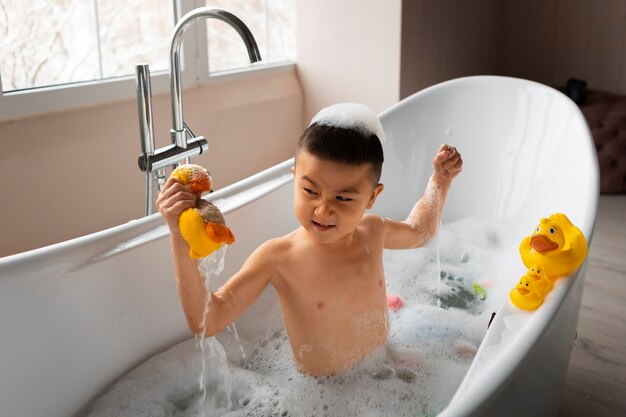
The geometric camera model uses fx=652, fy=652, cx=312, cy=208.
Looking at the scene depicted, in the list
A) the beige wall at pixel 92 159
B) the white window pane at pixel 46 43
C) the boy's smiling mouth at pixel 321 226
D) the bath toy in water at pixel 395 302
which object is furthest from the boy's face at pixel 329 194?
the white window pane at pixel 46 43

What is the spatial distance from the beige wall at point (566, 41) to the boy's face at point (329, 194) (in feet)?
10.3

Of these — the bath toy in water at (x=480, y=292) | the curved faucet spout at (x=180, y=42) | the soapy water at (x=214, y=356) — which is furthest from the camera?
the bath toy in water at (x=480, y=292)

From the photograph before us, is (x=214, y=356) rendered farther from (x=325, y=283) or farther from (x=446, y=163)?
(x=446, y=163)

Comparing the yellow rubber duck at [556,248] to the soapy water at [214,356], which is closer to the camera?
the yellow rubber duck at [556,248]

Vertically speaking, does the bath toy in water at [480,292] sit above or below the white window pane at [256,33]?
below

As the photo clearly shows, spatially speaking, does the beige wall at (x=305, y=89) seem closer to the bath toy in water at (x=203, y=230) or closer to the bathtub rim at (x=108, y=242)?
the bathtub rim at (x=108, y=242)

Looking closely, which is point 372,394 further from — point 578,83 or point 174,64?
point 578,83

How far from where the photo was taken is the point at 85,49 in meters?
1.99

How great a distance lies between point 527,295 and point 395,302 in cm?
69

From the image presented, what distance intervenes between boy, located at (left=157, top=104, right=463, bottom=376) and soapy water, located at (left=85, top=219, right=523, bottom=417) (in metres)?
0.05

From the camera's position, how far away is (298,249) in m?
1.31

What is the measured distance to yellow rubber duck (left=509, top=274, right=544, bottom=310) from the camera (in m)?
1.05

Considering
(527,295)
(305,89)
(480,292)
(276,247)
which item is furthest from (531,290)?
(305,89)

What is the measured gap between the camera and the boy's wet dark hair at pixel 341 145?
1.18m
